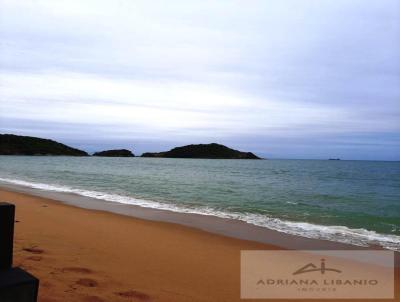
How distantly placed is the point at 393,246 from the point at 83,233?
23.5ft

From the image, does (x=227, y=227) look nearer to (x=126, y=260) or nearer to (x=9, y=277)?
(x=126, y=260)

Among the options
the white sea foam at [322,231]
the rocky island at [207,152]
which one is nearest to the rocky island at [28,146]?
the rocky island at [207,152]

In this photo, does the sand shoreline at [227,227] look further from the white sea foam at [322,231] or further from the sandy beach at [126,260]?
the sandy beach at [126,260]

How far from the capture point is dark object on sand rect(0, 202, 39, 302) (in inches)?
79.1

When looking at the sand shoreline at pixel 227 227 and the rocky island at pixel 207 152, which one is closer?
the sand shoreline at pixel 227 227

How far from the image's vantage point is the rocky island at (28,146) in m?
146

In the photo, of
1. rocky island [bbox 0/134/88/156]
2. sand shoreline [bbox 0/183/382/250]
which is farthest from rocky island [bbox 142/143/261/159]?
sand shoreline [bbox 0/183/382/250]

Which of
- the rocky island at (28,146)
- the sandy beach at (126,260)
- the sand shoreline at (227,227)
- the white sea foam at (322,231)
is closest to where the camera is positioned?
the sandy beach at (126,260)

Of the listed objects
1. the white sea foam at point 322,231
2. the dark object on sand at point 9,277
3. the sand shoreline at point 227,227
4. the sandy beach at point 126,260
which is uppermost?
the dark object on sand at point 9,277

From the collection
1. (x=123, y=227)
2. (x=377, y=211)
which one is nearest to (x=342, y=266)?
(x=123, y=227)

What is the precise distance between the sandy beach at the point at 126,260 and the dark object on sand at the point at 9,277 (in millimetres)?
1861

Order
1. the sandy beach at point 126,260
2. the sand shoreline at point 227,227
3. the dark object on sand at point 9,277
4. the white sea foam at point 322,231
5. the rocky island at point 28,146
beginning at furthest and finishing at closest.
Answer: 1. the rocky island at point 28,146
2. the white sea foam at point 322,231
3. the sand shoreline at point 227,227
4. the sandy beach at point 126,260
5. the dark object on sand at point 9,277

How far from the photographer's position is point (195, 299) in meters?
4.30

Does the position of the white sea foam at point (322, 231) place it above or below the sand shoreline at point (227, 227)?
below
